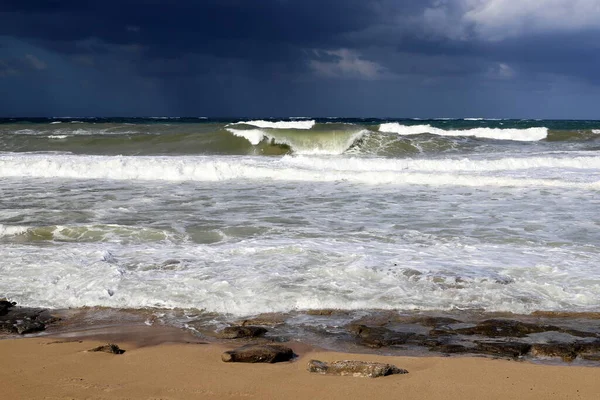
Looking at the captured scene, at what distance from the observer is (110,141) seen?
88.0ft

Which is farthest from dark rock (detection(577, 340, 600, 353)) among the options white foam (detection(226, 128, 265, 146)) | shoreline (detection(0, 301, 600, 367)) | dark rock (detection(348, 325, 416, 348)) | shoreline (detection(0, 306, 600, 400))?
white foam (detection(226, 128, 265, 146))

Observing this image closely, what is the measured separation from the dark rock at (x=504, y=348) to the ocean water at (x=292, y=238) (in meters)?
0.79

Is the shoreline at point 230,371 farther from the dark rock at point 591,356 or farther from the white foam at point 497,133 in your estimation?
the white foam at point 497,133

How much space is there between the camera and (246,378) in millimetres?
3334

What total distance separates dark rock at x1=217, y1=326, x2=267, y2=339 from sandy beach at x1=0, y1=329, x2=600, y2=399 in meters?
0.30

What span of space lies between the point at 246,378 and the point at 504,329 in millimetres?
2045

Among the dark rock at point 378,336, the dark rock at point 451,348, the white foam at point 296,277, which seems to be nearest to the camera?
the dark rock at point 451,348

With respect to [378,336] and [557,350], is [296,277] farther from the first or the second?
[557,350]

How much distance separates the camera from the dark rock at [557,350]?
381 centimetres

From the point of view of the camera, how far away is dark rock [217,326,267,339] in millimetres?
4164

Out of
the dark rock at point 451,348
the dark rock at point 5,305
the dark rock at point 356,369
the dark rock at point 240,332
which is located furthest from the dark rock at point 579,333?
the dark rock at point 5,305

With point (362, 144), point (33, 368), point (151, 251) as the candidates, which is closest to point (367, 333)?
point (33, 368)

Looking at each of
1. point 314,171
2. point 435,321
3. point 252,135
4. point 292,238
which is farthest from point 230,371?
point 252,135

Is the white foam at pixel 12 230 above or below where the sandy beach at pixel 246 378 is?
above
